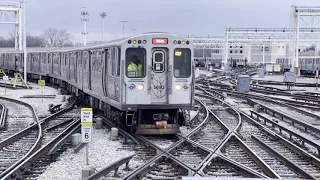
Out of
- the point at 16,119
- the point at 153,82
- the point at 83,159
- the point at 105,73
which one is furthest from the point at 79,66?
the point at 83,159

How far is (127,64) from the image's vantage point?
13.4 m

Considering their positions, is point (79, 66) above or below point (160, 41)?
below

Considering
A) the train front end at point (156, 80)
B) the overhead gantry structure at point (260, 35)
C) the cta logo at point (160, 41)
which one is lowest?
the train front end at point (156, 80)

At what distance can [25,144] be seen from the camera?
43.0 ft

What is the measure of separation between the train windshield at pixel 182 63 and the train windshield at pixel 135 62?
35.5 inches

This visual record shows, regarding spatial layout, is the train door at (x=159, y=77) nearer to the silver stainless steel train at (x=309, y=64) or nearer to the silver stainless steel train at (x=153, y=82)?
the silver stainless steel train at (x=153, y=82)

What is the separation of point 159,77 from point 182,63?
0.78 m

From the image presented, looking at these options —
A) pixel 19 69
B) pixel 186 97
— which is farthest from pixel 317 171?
pixel 19 69

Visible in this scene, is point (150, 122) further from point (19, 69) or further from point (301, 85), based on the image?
point (19, 69)

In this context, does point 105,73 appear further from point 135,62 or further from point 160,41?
point 160,41

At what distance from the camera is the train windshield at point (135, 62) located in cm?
1339

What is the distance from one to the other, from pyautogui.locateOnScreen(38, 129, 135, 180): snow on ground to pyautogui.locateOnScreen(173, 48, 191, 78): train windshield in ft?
8.64

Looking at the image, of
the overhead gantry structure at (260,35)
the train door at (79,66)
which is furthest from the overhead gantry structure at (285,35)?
the train door at (79,66)

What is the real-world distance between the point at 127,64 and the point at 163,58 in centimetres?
106
